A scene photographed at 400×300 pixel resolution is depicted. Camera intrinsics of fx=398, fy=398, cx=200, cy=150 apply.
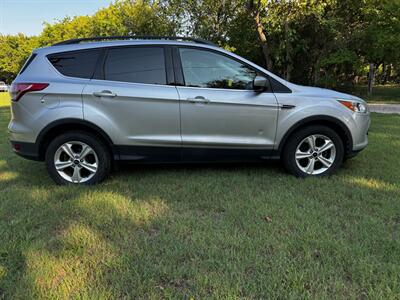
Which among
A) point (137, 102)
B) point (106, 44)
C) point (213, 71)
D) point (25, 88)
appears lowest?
point (137, 102)

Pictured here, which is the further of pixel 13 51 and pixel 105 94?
pixel 13 51

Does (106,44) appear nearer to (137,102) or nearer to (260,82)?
(137,102)

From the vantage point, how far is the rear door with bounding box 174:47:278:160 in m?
4.83

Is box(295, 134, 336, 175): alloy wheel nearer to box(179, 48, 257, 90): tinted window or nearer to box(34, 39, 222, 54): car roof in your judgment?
box(179, 48, 257, 90): tinted window

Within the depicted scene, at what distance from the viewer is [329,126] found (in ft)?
16.7

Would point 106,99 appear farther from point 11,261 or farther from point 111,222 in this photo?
point 11,261

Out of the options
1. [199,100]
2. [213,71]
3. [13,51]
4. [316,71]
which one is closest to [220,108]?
[199,100]

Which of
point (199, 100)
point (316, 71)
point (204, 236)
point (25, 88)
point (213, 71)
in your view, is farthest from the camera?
point (316, 71)

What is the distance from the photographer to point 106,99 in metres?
4.74

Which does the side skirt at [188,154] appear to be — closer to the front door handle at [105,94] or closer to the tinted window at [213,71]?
the front door handle at [105,94]

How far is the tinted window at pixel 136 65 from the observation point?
4840 mm

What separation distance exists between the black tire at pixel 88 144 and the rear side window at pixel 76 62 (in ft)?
2.39

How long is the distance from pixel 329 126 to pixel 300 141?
1.44 feet

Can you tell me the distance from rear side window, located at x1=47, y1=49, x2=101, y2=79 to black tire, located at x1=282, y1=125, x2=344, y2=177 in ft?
8.59
